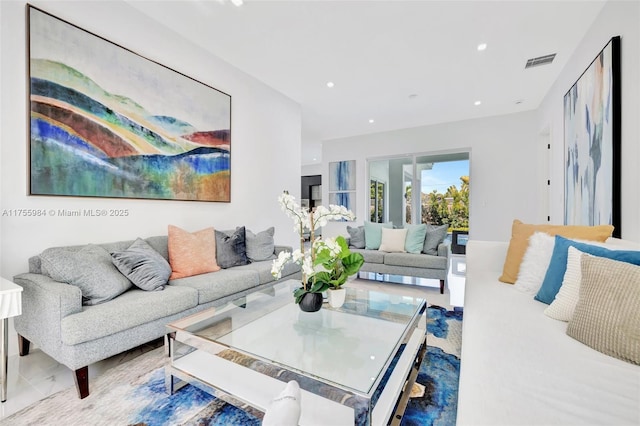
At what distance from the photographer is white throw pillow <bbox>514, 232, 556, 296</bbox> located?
183 cm

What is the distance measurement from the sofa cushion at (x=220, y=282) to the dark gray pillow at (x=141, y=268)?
0.59ft

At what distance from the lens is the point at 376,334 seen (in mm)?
→ 1508

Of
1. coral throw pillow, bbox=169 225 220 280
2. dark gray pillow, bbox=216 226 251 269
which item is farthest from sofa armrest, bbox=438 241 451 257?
coral throw pillow, bbox=169 225 220 280

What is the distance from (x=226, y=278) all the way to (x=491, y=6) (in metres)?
3.31

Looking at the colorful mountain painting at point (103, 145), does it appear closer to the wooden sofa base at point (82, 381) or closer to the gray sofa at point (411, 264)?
the wooden sofa base at point (82, 381)

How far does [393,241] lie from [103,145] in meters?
3.46

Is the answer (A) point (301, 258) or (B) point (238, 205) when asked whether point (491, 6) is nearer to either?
(A) point (301, 258)

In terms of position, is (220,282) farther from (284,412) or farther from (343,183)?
(343,183)

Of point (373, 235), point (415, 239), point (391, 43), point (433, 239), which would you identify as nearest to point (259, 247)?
point (373, 235)

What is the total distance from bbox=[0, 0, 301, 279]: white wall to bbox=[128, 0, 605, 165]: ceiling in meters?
0.20

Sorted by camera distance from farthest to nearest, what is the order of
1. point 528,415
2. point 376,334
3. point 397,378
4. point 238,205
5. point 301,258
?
1. point 238,205
2. point 301,258
3. point 376,334
4. point 397,378
5. point 528,415

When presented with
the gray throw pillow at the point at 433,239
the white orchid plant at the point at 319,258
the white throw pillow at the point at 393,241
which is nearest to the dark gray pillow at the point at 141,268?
the white orchid plant at the point at 319,258

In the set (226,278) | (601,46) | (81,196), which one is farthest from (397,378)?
(601,46)

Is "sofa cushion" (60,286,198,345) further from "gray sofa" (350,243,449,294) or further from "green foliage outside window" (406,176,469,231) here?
"green foliage outside window" (406,176,469,231)
